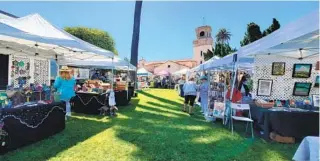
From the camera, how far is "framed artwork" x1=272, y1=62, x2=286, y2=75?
19.4 feet

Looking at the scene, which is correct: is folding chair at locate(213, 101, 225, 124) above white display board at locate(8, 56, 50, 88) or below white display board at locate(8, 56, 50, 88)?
below

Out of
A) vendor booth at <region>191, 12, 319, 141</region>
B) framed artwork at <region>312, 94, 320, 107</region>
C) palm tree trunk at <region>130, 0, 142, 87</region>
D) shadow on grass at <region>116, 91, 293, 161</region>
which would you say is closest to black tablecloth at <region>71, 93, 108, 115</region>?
shadow on grass at <region>116, 91, 293, 161</region>

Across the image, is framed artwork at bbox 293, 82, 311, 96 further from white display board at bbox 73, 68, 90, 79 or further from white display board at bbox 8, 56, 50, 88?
white display board at bbox 73, 68, 90, 79

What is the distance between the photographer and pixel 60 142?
4535 mm

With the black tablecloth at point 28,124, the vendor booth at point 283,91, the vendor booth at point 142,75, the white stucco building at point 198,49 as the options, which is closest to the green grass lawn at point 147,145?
the black tablecloth at point 28,124

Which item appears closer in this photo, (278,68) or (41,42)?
(41,42)

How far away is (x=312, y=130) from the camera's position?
4.96 meters

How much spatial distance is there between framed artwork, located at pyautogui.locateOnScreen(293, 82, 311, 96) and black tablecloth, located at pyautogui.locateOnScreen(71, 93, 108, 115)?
5613 millimetres

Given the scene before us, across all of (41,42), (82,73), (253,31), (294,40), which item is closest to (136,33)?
(82,73)

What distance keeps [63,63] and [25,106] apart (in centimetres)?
561

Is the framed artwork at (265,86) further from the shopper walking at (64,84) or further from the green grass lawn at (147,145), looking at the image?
the shopper walking at (64,84)

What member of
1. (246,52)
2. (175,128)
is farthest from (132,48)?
(246,52)

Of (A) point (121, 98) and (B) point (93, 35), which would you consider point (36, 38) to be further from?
(B) point (93, 35)

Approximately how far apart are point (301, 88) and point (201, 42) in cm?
4164
